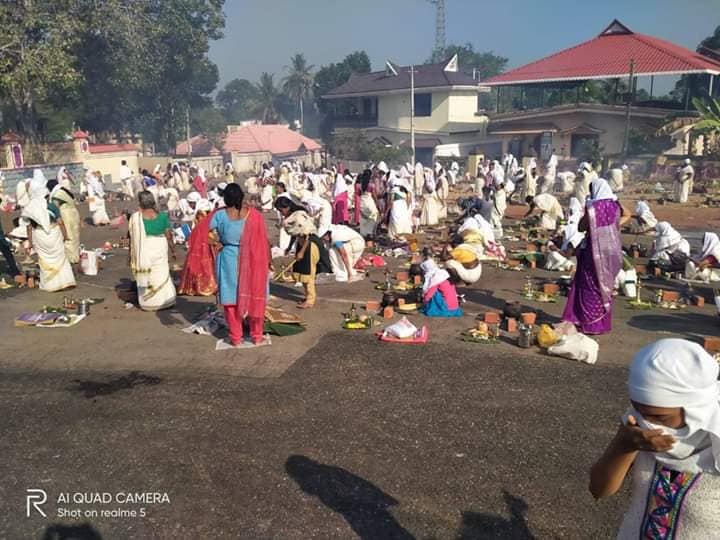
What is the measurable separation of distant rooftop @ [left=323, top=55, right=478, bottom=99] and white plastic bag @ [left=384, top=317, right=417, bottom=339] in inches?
1204

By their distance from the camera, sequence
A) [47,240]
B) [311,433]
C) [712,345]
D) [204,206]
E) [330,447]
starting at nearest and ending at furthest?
[330,447]
[311,433]
[712,345]
[47,240]
[204,206]

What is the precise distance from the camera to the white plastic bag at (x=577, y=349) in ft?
20.6

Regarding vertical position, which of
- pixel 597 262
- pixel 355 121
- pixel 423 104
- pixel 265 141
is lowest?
pixel 597 262

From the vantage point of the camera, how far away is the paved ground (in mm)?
3818

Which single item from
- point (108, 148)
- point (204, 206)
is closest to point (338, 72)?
point (108, 148)

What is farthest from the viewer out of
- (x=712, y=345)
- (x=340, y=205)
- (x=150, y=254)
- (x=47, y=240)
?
(x=340, y=205)

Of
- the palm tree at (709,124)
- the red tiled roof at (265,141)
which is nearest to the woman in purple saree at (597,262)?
the palm tree at (709,124)

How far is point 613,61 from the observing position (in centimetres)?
3000

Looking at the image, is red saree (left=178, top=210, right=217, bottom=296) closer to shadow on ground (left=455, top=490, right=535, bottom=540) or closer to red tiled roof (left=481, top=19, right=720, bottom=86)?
shadow on ground (left=455, top=490, right=535, bottom=540)

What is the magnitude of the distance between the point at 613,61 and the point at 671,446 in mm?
32279

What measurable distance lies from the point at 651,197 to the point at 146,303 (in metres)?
18.6

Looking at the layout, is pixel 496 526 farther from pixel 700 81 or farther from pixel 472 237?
pixel 700 81

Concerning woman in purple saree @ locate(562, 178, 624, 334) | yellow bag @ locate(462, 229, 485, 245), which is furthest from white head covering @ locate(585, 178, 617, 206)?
yellow bag @ locate(462, 229, 485, 245)

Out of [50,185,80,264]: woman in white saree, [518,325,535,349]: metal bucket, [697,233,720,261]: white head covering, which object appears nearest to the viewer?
[518,325,535,349]: metal bucket
